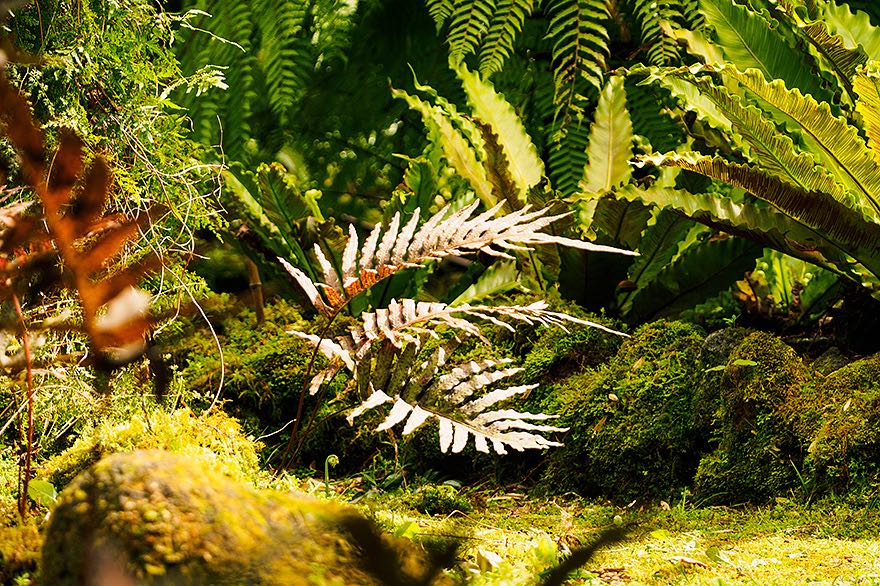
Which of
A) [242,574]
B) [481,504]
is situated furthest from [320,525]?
[481,504]

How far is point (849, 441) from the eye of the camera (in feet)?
5.69

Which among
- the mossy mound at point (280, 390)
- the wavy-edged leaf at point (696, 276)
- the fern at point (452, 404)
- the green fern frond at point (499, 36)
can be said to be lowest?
the mossy mound at point (280, 390)

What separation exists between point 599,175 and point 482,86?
50 centimetres

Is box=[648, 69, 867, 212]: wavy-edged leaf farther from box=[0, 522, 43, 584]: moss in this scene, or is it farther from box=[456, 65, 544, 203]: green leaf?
box=[0, 522, 43, 584]: moss

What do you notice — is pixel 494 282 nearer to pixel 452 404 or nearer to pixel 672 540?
pixel 452 404

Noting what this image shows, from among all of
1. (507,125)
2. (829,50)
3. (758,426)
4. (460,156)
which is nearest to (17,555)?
(758,426)

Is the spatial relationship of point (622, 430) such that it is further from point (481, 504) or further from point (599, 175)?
point (599, 175)

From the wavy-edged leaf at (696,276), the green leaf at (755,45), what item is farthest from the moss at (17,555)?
the green leaf at (755,45)

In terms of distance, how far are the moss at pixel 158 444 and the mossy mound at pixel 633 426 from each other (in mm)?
803

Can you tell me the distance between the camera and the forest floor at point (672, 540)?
117 centimetres

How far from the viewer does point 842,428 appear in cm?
176

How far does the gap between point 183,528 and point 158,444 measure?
812mm

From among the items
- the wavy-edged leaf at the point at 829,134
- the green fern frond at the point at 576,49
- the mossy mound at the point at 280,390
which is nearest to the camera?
the wavy-edged leaf at the point at 829,134

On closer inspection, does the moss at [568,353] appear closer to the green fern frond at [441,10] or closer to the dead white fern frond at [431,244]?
the dead white fern frond at [431,244]
